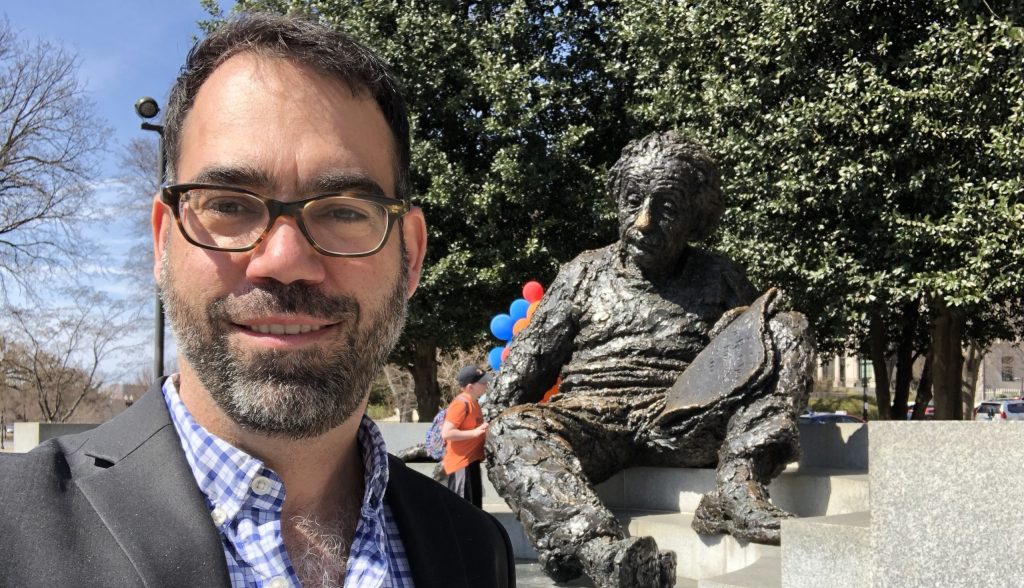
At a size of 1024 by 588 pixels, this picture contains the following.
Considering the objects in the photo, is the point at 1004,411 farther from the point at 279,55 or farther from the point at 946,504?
the point at 279,55

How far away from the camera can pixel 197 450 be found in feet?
4.26

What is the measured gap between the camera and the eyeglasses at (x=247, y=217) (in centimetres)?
129

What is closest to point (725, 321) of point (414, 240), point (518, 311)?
point (518, 311)

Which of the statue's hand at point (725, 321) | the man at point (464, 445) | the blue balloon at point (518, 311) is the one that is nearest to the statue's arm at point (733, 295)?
the statue's hand at point (725, 321)

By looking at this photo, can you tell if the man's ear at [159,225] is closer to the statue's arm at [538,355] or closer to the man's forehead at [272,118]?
the man's forehead at [272,118]

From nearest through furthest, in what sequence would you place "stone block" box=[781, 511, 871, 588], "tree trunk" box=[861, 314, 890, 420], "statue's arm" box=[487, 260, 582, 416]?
"stone block" box=[781, 511, 871, 588] < "statue's arm" box=[487, 260, 582, 416] < "tree trunk" box=[861, 314, 890, 420]

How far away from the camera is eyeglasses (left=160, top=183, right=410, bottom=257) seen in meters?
1.29

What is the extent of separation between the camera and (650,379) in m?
5.82

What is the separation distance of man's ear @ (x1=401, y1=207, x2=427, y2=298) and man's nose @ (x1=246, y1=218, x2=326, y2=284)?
0.92ft

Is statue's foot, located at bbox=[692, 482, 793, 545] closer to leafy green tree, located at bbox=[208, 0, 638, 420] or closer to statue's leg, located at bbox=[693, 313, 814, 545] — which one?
statue's leg, located at bbox=[693, 313, 814, 545]

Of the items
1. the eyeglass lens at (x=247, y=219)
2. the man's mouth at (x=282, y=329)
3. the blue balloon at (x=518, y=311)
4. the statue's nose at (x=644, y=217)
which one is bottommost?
the man's mouth at (x=282, y=329)

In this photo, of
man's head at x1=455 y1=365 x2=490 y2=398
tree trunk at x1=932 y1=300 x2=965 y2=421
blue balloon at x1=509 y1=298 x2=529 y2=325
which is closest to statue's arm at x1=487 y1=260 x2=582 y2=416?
man's head at x1=455 y1=365 x2=490 y2=398

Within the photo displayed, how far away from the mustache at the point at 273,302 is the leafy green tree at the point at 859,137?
38.2 feet

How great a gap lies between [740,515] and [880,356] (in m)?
A: 14.4
